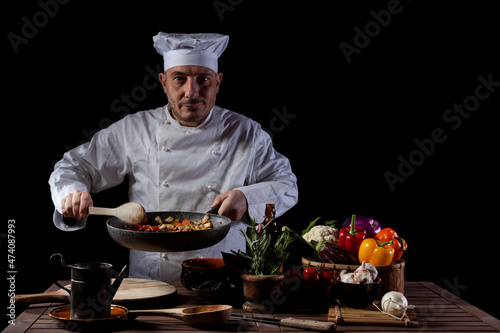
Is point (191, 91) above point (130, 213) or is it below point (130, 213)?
above

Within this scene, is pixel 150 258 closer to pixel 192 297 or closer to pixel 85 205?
pixel 85 205

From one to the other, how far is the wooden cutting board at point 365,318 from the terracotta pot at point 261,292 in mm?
239

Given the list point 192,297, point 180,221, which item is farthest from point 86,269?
point 180,221

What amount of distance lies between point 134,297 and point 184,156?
4.14 feet

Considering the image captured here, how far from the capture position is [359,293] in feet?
7.54

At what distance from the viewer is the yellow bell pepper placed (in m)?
2.51

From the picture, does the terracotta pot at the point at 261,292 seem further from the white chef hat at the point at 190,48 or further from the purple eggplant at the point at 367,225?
the white chef hat at the point at 190,48

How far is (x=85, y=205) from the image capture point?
2.80 m

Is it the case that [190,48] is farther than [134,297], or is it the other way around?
[190,48]

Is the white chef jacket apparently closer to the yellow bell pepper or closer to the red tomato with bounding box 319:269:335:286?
the yellow bell pepper

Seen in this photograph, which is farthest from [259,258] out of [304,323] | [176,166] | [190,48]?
[190,48]

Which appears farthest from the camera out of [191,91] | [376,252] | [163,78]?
[163,78]

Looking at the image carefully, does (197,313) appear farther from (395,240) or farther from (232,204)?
(395,240)

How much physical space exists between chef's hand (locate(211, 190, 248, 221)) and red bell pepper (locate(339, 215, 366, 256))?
56 centimetres
